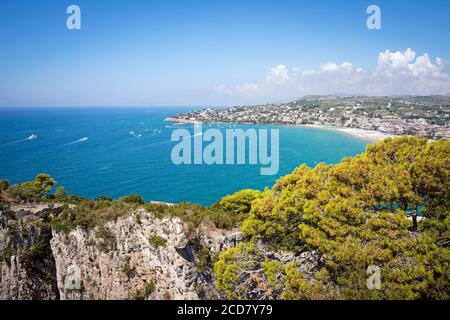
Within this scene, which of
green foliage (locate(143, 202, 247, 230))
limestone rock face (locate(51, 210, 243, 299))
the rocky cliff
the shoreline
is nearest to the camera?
limestone rock face (locate(51, 210, 243, 299))

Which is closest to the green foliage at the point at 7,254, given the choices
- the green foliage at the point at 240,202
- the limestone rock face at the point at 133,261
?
the limestone rock face at the point at 133,261

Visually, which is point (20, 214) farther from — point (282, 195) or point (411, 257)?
point (411, 257)

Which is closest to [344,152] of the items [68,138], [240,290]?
[240,290]

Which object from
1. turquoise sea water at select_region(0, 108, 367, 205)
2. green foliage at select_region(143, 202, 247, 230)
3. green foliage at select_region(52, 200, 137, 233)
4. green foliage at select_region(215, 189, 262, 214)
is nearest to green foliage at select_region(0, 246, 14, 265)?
green foliage at select_region(52, 200, 137, 233)

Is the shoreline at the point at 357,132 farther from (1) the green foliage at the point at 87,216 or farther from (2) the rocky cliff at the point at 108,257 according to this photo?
(1) the green foliage at the point at 87,216

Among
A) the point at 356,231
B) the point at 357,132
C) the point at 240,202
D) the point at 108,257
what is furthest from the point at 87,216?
the point at 357,132

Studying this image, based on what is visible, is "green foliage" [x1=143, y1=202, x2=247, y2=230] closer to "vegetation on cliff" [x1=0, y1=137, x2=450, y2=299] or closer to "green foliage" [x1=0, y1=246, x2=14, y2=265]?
"vegetation on cliff" [x1=0, y1=137, x2=450, y2=299]
